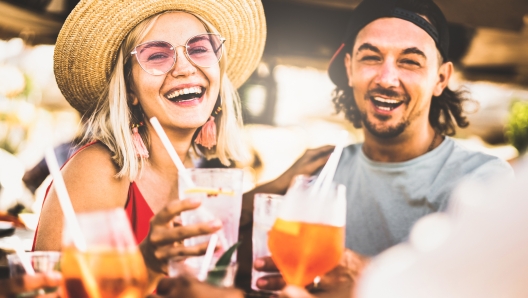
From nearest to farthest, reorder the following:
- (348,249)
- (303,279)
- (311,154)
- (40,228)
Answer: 1. (303,279)
2. (40,228)
3. (348,249)
4. (311,154)

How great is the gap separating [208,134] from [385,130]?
0.81 metres

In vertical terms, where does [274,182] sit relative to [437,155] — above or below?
below

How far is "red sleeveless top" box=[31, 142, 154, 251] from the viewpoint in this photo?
2090 mm

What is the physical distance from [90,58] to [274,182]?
978mm

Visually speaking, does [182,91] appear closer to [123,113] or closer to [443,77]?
[123,113]

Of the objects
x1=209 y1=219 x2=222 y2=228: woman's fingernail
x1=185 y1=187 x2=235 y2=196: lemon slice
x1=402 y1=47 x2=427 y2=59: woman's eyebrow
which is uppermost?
x1=402 y1=47 x2=427 y2=59: woman's eyebrow

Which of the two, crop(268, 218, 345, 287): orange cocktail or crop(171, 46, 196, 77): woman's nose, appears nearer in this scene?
crop(268, 218, 345, 287): orange cocktail

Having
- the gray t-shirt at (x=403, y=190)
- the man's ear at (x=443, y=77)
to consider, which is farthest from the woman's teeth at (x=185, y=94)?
the man's ear at (x=443, y=77)

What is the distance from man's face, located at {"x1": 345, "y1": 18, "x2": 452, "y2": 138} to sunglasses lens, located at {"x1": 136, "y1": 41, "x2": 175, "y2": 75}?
0.81 metres

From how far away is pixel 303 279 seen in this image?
4.97ft

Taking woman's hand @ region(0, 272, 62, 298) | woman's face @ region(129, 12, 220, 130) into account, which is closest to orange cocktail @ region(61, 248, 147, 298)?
woman's hand @ region(0, 272, 62, 298)

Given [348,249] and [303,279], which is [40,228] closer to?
[303,279]

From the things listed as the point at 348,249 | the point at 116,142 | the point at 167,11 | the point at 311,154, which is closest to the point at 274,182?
the point at 311,154

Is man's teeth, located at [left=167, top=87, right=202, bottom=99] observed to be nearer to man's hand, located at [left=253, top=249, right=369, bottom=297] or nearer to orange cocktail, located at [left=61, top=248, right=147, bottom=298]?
man's hand, located at [left=253, top=249, right=369, bottom=297]
